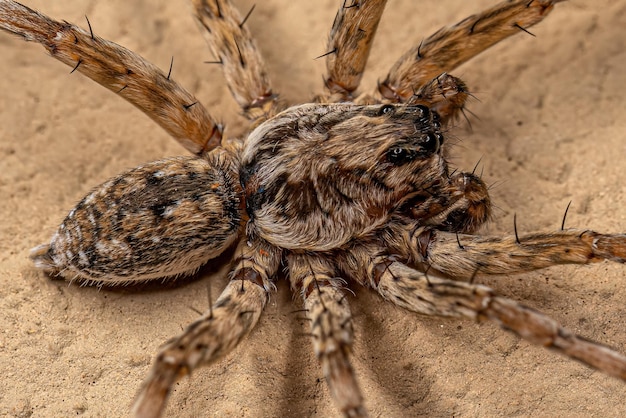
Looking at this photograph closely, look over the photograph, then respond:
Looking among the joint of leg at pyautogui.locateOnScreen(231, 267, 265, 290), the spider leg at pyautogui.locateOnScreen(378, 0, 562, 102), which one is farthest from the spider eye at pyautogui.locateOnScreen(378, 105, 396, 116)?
the joint of leg at pyautogui.locateOnScreen(231, 267, 265, 290)

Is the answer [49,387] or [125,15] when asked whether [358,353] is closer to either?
[49,387]

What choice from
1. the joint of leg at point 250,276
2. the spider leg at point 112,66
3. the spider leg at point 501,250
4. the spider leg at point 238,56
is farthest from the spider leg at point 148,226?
the spider leg at point 501,250

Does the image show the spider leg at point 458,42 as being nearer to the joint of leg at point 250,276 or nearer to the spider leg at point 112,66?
the spider leg at point 112,66

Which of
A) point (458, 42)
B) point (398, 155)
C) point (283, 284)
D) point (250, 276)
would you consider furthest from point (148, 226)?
point (458, 42)

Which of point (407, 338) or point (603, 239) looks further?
point (407, 338)

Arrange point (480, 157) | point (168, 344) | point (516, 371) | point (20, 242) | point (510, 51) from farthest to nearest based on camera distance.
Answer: point (510, 51)
point (480, 157)
point (20, 242)
point (516, 371)
point (168, 344)

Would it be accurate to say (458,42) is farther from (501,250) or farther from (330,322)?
(330,322)

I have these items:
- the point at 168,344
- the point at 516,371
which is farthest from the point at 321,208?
the point at 516,371
